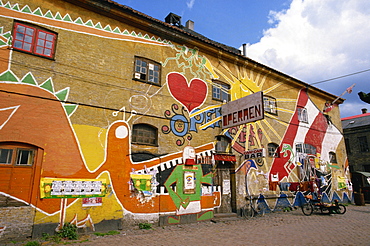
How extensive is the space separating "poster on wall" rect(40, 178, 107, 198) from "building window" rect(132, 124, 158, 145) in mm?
2094

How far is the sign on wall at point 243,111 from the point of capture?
10.8 meters

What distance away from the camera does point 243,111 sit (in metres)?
11.7

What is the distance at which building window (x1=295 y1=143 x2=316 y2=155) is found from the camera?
1693cm

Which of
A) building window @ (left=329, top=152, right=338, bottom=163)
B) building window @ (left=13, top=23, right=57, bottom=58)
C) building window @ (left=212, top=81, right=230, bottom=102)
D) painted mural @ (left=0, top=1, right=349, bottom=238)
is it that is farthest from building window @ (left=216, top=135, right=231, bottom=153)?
building window @ (left=329, top=152, right=338, bottom=163)

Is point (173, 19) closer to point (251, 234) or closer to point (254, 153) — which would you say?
point (254, 153)

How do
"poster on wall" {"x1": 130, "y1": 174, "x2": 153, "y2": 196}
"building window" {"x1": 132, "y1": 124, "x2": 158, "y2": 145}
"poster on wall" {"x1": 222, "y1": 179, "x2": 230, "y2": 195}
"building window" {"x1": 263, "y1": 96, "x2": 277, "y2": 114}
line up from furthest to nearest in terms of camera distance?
"building window" {"x1": 263, "y1": 96, "x2": 277, "y2": 114}
"poster on wall" {"x1": 222, "y1": 179, "x2": 230, "y2": 195}
"building window" {"x1": 132, "y1": 124, "x2": 158, "y2": 145}
"poster on wall" {"x1": 130, "y1": 174, "x2": 153, "y2": 196}

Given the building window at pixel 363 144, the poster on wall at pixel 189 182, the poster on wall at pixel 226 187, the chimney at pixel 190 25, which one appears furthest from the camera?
the building window at pixel 363 144

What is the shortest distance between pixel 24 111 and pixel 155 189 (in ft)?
17.6

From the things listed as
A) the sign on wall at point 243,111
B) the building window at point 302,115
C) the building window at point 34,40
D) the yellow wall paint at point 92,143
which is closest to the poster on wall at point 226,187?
the sign on wall at point 243,111

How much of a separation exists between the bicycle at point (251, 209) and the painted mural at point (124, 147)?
55cm

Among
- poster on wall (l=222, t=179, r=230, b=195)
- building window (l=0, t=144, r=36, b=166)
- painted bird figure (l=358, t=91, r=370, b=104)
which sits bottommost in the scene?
poster on wall (l=222, t=179, r=230, b=195)

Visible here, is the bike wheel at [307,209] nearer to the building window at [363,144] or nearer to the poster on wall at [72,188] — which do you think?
the poster on wall at [72,188]

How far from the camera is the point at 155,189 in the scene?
1028 cm

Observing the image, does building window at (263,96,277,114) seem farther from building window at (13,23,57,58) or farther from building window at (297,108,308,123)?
building window at (13,23,57,58)
